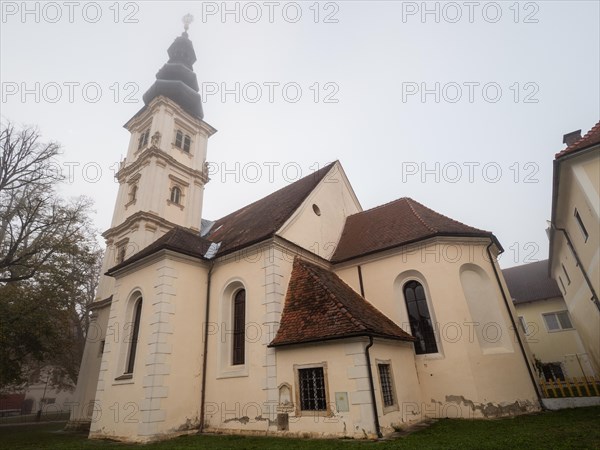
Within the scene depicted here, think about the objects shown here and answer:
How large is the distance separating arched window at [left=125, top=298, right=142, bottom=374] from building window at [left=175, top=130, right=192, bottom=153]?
13.3m

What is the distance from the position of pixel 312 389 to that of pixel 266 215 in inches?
316

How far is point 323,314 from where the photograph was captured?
10477 mm

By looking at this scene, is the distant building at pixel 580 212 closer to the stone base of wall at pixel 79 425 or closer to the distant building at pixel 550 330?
the distant building at pixel 550 330

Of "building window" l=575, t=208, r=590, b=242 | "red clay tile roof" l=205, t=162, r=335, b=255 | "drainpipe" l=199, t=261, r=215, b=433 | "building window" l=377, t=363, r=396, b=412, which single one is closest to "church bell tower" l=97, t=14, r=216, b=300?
"red clay tile roof" l=205, t=162, r=335, b=255

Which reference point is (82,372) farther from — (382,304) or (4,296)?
(382,304)

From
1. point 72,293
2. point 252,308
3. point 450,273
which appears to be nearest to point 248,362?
point 252,308

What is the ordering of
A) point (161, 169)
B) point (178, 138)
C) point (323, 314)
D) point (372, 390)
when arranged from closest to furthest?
1. point (372, 390)
2. point (323, 314)
3. point (161, 169)
4. point (178, 138)

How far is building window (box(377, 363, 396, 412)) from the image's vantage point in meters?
9.67

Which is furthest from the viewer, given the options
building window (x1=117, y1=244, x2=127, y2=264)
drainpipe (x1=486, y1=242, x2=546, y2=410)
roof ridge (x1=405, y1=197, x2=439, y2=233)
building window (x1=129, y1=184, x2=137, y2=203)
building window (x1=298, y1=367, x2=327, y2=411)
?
building window (x1=129, y1=184, x2=137, y2=203)

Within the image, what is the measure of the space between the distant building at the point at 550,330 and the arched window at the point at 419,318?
16.8 meters

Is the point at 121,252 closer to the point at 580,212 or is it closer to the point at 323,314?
the point at 323,314

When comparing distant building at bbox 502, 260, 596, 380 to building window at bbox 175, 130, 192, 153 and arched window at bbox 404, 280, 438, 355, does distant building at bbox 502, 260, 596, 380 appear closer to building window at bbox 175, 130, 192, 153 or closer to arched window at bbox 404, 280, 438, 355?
arched window at bbox 404, 280, 438, 355

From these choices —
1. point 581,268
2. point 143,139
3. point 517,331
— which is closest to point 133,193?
point 143,139

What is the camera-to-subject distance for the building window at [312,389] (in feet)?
31.1
